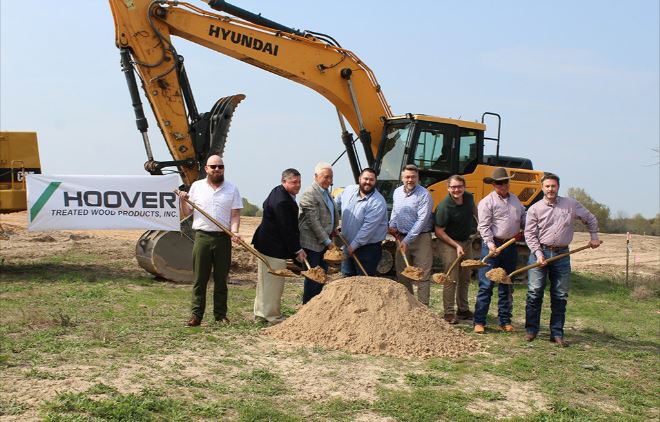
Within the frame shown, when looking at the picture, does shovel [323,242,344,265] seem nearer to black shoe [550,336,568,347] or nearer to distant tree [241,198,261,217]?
black shoe [550,336,568,347]

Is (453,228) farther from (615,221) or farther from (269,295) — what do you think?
(615,221)

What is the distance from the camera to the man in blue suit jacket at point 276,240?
805 cm

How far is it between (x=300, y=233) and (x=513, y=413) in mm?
3428

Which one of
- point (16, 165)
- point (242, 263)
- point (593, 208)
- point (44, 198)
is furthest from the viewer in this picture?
point (593, 208)

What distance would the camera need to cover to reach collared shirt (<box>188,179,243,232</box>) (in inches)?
316

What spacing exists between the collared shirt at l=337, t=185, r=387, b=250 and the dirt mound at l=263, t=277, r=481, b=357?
66 cm

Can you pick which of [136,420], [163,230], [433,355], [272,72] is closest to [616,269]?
[272,72]

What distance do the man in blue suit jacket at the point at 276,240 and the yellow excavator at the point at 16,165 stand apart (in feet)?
19.6

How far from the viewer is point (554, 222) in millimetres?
7934

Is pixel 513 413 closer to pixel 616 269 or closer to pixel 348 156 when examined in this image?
pixel 348 156

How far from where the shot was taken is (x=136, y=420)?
190 inches

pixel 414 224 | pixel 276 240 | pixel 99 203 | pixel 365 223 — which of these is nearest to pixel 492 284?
pixel 414 224

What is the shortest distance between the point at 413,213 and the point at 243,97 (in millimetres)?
5498

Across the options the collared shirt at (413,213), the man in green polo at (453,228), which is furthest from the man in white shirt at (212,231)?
the man in green polo at (453,228)
